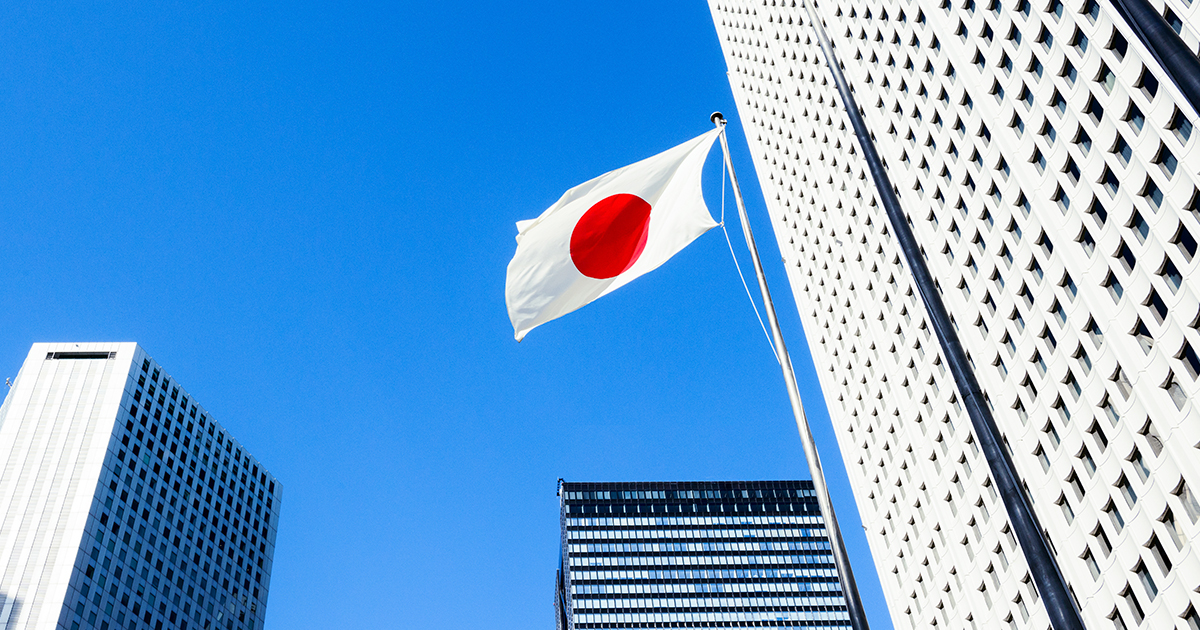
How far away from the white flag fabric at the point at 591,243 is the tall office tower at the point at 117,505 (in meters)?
101

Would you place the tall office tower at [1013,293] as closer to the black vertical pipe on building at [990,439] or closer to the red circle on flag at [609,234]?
the red circle on flag at [609,234]

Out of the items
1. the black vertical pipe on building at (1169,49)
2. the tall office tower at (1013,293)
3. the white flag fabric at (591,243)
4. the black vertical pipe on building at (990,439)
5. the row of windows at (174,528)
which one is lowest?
the black vertical pipe on building at (990,439)

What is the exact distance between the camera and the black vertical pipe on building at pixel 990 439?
451 inches

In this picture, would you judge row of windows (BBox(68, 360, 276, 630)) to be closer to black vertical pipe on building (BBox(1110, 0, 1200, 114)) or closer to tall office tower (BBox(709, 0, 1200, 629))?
tall office tower (BBox(709, 0, 1200, 629))

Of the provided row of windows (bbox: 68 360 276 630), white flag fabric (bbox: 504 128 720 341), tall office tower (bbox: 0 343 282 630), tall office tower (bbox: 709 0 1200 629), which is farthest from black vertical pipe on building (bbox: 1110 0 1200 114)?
row of windows (bbox: 68 360 276 630)

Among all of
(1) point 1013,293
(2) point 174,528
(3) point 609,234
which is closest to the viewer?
(3) point 609,234

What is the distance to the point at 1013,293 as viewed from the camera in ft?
183

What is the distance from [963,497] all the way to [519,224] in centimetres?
4929

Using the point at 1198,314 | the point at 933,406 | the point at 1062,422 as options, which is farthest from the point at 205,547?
the point at 1198,314

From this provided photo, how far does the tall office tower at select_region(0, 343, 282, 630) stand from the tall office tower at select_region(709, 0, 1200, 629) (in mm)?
79890

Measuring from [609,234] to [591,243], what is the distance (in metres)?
0.39

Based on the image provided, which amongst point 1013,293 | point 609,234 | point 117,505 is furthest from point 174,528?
point 609,234

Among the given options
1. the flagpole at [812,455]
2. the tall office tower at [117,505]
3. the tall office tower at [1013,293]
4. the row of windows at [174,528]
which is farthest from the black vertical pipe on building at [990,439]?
the row of windows at [174,528]

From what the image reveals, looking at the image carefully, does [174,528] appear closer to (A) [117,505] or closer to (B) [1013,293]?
(A) [117,505]
